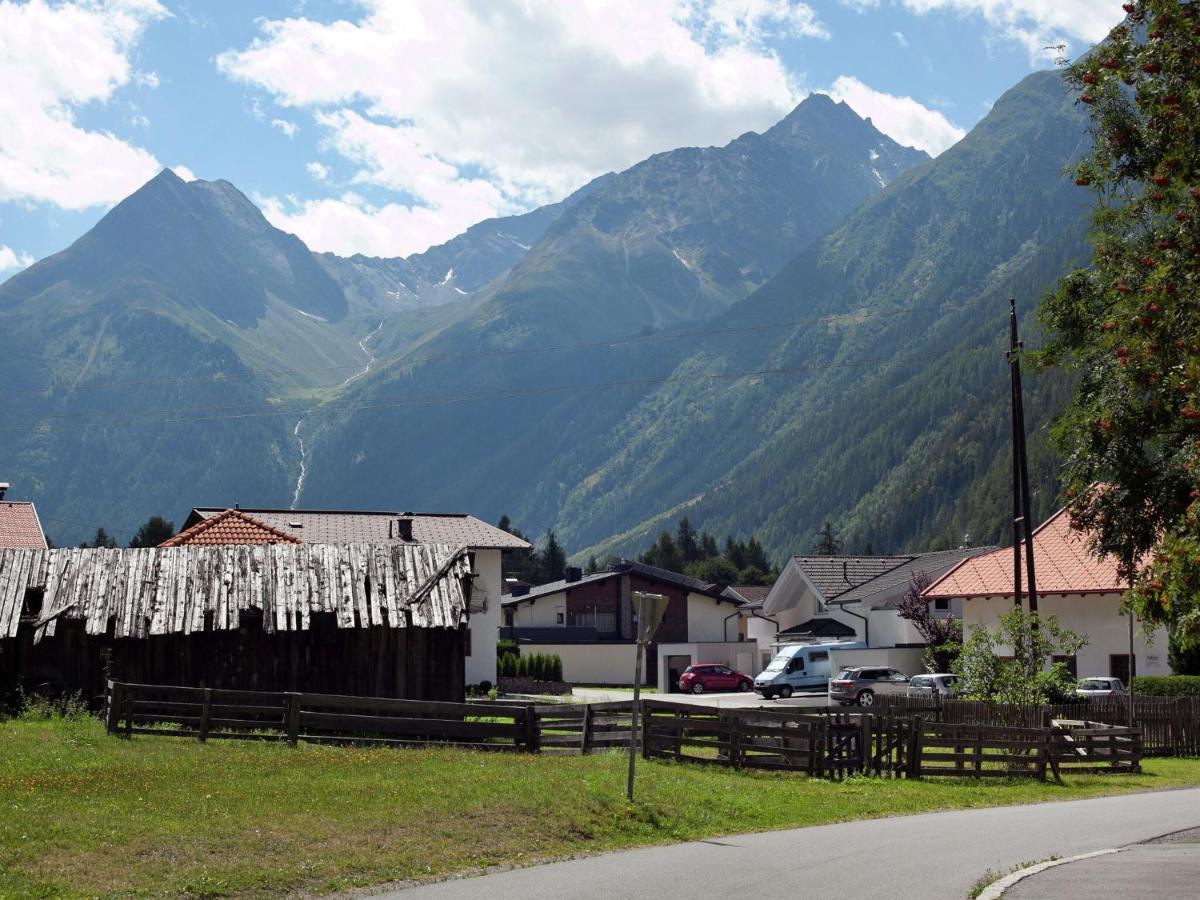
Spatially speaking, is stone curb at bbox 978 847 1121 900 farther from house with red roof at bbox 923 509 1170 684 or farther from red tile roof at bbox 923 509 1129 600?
red tile roof at bbox 923 509 1129 600

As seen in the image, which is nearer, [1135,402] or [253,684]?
[1135,402]

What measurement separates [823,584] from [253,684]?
5136cm

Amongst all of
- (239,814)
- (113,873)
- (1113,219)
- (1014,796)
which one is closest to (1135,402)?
(1113,219)

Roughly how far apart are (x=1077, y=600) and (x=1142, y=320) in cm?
3392

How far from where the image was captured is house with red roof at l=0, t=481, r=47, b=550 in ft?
204

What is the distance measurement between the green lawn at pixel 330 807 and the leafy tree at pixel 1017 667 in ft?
20.2

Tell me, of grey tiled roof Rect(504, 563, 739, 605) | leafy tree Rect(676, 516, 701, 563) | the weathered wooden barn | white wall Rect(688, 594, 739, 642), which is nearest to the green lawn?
the weathered wooden barn

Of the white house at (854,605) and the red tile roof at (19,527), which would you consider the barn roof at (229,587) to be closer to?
the red tile roof at (19,527)

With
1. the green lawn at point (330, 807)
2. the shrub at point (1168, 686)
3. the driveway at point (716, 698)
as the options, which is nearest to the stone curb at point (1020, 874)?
the green lawn at point (330, 807)

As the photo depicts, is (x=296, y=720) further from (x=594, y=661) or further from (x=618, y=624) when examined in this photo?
(x=618, y=624)

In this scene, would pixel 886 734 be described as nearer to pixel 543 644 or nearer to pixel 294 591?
pixel 294 591

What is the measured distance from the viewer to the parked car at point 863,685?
56.9 m

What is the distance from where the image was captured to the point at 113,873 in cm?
1469

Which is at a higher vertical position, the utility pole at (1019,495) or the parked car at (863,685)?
the utility pole at (1019,495)
